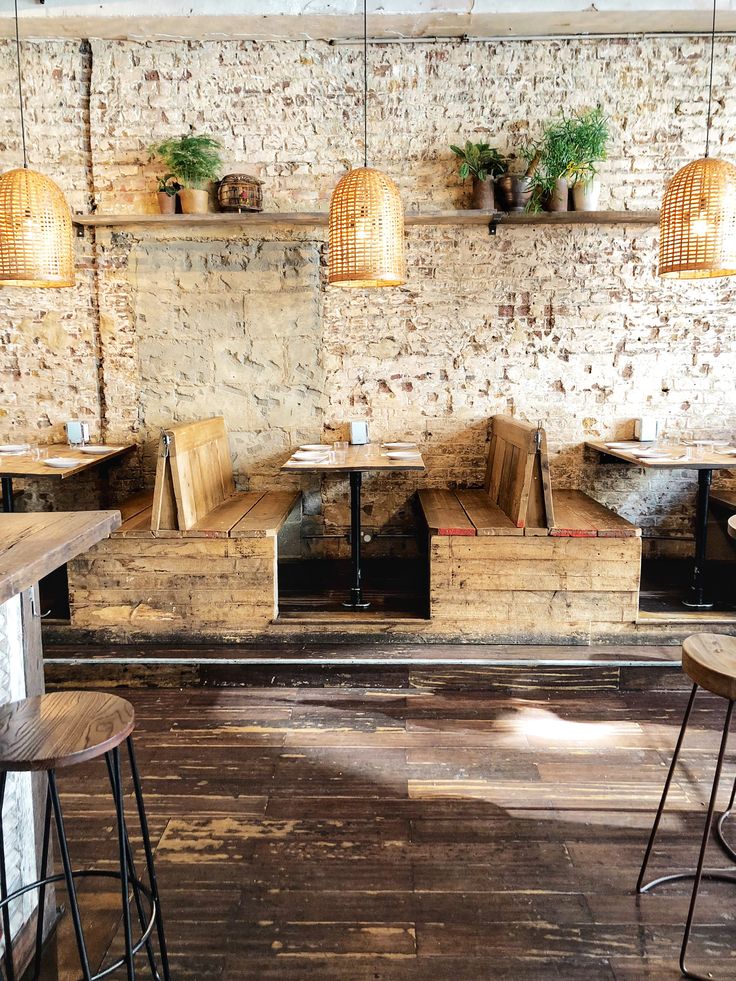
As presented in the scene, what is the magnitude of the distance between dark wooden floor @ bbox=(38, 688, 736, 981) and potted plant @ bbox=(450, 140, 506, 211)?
3073 mm

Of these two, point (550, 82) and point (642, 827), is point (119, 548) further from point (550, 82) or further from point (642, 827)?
point (550, 82)

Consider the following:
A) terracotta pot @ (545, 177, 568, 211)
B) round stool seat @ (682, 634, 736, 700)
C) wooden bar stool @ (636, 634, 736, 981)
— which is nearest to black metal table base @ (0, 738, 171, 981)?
wooden bar stool @ (636, 634, 736, 981)

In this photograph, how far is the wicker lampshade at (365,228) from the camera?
3658 millimetres

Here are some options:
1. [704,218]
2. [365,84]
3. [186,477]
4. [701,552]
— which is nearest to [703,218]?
[704,218]

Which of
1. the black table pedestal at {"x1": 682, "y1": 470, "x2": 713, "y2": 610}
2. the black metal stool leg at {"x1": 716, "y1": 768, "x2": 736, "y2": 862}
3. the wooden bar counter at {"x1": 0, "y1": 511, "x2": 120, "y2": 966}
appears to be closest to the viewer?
the wooden bar counter at {"x1": 0, "y1": 511, "x2": 120, "y2": 966}

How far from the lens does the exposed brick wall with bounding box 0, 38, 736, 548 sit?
4820mm

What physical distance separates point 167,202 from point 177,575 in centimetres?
248

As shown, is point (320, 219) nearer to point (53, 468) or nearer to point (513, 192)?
point (513, 192)

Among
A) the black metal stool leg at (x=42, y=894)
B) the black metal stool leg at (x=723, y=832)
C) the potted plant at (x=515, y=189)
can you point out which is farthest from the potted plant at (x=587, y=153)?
the black metal stool leg at (x=42, y=894)

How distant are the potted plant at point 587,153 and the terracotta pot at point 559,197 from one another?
74 mm

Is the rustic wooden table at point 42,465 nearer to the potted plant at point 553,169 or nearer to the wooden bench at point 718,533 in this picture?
the potted plant at point 553,169

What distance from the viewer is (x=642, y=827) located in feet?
8.16

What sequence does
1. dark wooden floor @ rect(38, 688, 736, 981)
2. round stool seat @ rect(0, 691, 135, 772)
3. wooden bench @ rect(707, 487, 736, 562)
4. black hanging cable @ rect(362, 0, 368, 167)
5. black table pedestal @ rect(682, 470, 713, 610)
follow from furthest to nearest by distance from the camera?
wooden bench @ rect(707, 487, 736, 562)
black hanging cable @ rect(362, 0, 368, 167)
black table pedestal @ rect(682, 470, 713, 610)
dark wooden floor @ rect(38, 688, 736, 981)
round stool seat @ rect(0, 691, 135, 772)

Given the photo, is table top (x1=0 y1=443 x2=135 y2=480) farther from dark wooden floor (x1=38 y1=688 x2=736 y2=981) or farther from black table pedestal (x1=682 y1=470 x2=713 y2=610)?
black table pedestal (x1=682 y1=470 x2=713 y2=610)
